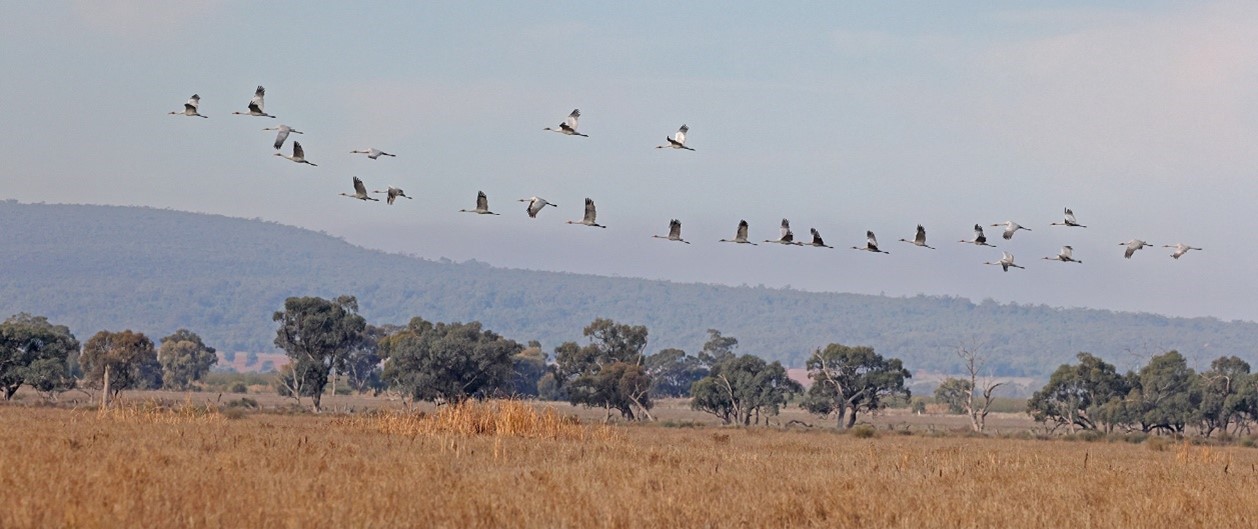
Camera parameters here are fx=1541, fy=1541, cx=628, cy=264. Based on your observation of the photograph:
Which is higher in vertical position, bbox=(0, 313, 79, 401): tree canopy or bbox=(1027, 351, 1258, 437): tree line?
bbox=(1027, 351, 1258, 437): tree line

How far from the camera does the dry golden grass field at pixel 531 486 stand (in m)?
17.8

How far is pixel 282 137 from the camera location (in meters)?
35.3

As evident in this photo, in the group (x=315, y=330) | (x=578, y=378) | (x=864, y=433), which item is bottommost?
(x=864, y=433)

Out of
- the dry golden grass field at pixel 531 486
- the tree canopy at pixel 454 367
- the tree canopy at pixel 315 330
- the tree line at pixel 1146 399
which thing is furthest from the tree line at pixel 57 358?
the tree line at pixel 1146 399

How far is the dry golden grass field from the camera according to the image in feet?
58.3

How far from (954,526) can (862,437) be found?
139 feet

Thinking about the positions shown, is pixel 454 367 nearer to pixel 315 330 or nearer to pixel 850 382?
pixel 315 330

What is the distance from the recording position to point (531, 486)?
21.4 metres

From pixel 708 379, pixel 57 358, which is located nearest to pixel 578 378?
pixel 708 379

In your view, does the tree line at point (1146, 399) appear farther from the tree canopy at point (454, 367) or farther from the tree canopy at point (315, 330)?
the tree canopy at point (315, 330)

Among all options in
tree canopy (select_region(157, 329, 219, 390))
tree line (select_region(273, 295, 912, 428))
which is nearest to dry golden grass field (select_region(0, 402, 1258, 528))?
tree line (select_region(273, 295, 912, 428))

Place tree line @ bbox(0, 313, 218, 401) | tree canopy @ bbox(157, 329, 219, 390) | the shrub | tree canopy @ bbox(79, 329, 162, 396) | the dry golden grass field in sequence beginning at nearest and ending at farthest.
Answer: the dry golden grass field, the shrub, tree line @ bbox(0, 313, 218, 401), tree canopy @ bbox(79, 329, 162, 396), tree canopy @ bbox(157, 329, 219, 390)

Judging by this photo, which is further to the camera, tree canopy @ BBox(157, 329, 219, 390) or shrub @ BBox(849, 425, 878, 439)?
tree canopy @ BBox(157, 329, 219, 390)

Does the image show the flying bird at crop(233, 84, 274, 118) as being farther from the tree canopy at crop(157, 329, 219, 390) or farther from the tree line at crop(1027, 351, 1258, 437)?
the tree canopy at crop(157, 329, 219, 390)
